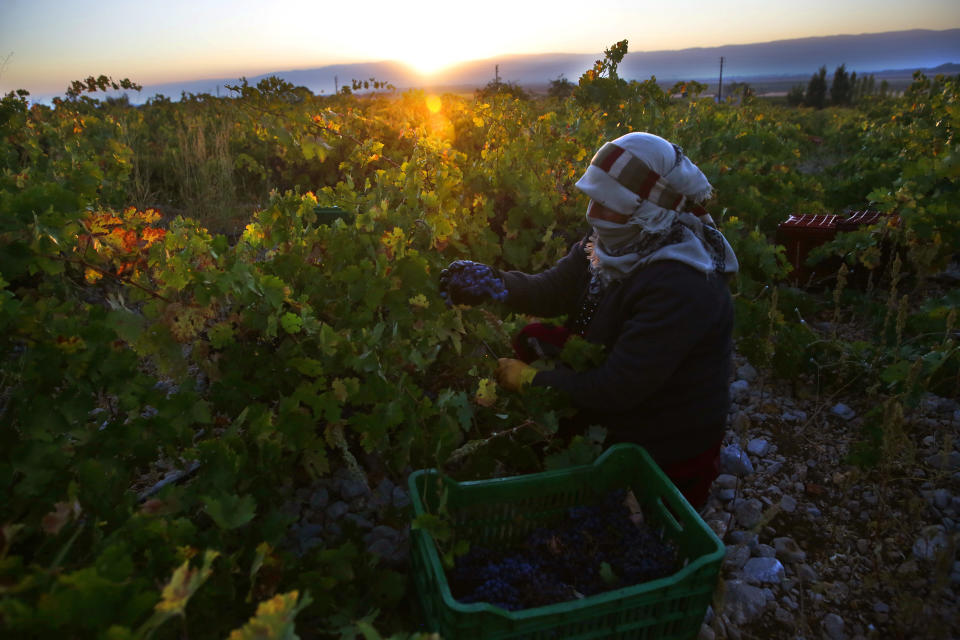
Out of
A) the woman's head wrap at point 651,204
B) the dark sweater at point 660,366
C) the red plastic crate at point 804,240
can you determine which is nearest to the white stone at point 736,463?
the dark sweater at point 660,366

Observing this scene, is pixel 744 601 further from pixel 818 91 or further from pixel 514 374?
pixel 818 91

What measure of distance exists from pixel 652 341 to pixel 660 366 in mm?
85

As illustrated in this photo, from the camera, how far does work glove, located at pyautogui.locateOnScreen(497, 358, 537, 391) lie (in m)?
2.14

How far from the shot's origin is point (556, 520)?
1958 mm

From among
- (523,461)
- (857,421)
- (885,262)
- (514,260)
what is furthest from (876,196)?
(523,461)

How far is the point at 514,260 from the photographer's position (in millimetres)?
3701

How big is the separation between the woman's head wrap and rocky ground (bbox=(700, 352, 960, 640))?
75 cm

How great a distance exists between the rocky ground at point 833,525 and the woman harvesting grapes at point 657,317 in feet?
1.06

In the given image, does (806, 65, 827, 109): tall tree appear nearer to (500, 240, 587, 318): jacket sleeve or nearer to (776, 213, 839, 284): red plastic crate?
(776, 213, 839, 284): red plastic crate

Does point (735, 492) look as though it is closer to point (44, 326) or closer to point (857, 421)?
point (857, 421)

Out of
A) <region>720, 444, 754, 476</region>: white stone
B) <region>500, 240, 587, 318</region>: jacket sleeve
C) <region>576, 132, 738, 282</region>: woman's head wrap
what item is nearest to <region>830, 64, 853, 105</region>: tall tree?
<region>720, 444, 754, 476</region>: white stone

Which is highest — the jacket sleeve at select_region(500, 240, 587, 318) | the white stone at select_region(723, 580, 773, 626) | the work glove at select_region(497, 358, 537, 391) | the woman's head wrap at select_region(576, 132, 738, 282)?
the woman's head wrap at select_region(576, 132, 738, 282)

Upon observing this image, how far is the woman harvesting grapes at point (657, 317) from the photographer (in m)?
1.94

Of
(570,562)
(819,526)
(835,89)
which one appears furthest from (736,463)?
(835,89)
